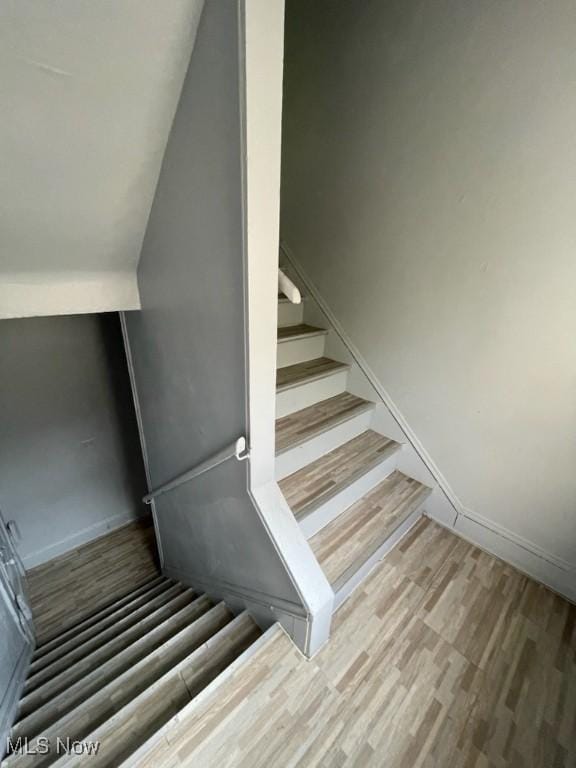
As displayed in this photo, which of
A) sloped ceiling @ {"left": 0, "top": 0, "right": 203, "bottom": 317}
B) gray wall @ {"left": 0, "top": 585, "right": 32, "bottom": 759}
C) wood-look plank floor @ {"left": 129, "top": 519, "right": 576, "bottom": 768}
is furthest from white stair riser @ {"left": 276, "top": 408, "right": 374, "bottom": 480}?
gray wall @ {"left": 0, "top": 585, "right": 32, "bottom": 759}

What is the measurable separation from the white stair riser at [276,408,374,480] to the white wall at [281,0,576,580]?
1.07 ft

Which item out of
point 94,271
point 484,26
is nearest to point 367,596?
point 94,271

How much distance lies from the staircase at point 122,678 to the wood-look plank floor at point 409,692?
0.16 m

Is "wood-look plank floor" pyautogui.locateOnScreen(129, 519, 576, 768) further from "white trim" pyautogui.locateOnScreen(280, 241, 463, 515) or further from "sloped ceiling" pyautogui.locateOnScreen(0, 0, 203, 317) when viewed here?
"sloped ceiling" pyautogui.locateOnScreen(0, 0, 203, 317)

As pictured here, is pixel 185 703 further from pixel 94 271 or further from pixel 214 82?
pixel 214 82

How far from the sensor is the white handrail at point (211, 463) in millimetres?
1231

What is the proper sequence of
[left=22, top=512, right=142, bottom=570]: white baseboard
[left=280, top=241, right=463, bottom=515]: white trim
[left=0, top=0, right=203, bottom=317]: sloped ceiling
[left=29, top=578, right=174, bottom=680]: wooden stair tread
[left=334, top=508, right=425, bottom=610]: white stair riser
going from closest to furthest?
[left=0, top=0, right=203, bottom=317]: sloped ceiling, [left=334, top=508, right=425, bottom=610]: white stair riser, [left=29, top=578, right=174, bottom=680]: wooden stair tread, [left=280, top=241, right=463, bottom=515]: white trim, [left=22, top=512, right=142, bottom=570]: white baseboard

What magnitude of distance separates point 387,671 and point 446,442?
1.20 m

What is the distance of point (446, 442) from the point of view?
6.68 ft

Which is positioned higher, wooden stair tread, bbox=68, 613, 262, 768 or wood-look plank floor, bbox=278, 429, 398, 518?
wood-look plank floor, bbox=278, 429, 398, 518

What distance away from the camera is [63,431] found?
2.81 meters

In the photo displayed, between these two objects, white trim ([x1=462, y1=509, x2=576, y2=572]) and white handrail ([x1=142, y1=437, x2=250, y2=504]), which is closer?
white handrail ([x1=142, y1=437, x2=250, y2=504])

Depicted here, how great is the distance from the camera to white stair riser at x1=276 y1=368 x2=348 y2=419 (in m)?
2.12

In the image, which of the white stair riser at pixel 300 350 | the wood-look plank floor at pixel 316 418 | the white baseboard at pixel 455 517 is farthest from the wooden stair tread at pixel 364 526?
the white stair riser at pixel 300 350
